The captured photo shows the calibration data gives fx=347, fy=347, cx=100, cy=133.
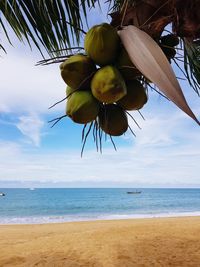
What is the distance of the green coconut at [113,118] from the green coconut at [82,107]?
0.09 m

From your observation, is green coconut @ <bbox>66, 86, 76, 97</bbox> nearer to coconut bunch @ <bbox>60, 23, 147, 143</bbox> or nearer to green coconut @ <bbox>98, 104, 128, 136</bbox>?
coconut bunch @ <bbox>60, 23, 147, 143</bbox>

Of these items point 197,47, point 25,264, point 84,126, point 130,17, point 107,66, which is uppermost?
point 197,47

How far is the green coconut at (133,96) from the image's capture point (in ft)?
4.26

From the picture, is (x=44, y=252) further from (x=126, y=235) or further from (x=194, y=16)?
(x=194, y=16)

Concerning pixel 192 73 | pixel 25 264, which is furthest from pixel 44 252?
pixel 192 73

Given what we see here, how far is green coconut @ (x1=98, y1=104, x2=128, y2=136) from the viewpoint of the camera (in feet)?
4.40

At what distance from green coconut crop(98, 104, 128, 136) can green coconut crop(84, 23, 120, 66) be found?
20 cm

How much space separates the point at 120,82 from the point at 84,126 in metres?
0.31

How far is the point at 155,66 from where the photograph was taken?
867 mm

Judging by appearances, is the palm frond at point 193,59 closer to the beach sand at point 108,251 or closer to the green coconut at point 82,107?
the green coconut at point 82,107

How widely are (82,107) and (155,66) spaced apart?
16.4 inches

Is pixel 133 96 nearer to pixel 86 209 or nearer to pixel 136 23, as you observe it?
pixel 136 23

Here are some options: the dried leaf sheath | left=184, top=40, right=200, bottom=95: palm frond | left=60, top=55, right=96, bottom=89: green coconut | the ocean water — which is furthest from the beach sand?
the ocean water

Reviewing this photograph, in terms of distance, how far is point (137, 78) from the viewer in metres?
1.33
